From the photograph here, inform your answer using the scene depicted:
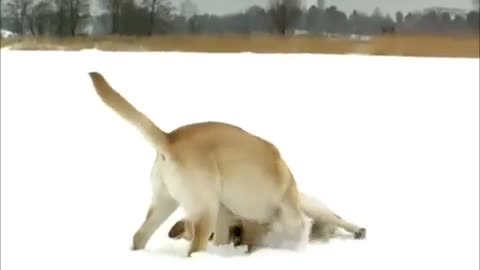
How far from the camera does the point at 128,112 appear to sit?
0.97m

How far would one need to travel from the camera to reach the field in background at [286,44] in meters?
1.24

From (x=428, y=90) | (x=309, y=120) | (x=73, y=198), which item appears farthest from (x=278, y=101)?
(x=73, y=198)

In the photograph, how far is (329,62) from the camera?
4.15 feet

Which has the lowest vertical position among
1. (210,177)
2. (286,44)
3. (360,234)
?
(360,234)

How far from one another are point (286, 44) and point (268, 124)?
4.4 inches

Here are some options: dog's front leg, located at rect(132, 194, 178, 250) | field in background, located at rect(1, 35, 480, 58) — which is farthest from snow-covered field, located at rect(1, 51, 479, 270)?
dog's front leg, located at rect(132, 194, 178, 250)

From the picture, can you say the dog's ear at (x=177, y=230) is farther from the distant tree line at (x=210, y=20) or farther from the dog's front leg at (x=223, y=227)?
the distant tree line at (x=210, y=20)

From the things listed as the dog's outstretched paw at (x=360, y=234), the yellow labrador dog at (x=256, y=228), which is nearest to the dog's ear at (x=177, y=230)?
the yellow labrador dog at (x=256, y=228)

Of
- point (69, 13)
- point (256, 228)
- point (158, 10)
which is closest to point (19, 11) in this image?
point (69, 13)

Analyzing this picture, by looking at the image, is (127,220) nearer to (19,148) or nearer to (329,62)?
(19,148)

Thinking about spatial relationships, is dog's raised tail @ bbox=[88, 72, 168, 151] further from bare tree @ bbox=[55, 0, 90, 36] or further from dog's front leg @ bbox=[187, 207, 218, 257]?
bare tree @ bbox=[55, 0, 90, 36]

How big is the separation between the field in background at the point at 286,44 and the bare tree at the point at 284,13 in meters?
0.02

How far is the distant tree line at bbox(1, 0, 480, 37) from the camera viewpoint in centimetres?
121

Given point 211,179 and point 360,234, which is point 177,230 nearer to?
point 211,179
